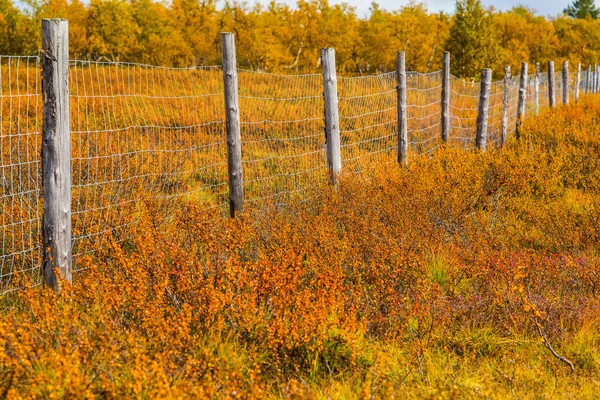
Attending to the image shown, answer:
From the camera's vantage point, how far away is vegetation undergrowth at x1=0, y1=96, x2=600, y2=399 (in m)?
3.24

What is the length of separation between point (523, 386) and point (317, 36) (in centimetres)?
5825

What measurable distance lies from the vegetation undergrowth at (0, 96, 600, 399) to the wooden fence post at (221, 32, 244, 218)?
0.44 metres

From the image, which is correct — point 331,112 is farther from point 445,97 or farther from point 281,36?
point 281,36

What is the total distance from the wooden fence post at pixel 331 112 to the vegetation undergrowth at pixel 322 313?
1.31 metres

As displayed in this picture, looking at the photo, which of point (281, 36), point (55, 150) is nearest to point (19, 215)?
point (55, 150)

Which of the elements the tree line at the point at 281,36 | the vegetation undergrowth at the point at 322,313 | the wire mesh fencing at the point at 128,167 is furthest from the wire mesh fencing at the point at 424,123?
the tree line at the point at 281,36

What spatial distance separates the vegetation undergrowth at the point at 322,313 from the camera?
3236 mm

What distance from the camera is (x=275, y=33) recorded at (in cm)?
5809

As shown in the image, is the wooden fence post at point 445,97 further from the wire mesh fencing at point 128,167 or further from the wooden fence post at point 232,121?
the wooden fence post at point 232,121

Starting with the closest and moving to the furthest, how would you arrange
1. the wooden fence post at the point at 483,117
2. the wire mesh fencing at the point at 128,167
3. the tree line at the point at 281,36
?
the wire mesh fencing at the point at 128,167 < the wooden fence post at the point at 483,117 < the tree line at the point at 281,36

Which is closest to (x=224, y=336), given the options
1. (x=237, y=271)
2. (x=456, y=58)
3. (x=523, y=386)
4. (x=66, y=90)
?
(x=237, y=271)

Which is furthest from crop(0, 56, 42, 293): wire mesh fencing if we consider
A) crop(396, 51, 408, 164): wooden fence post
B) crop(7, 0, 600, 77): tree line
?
crop(7, 0, 600, 77): tree line

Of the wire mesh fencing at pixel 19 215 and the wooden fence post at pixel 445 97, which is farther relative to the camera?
the wooden fence post at pixel 445 97

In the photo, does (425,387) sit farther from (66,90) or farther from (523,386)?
(66,90)
